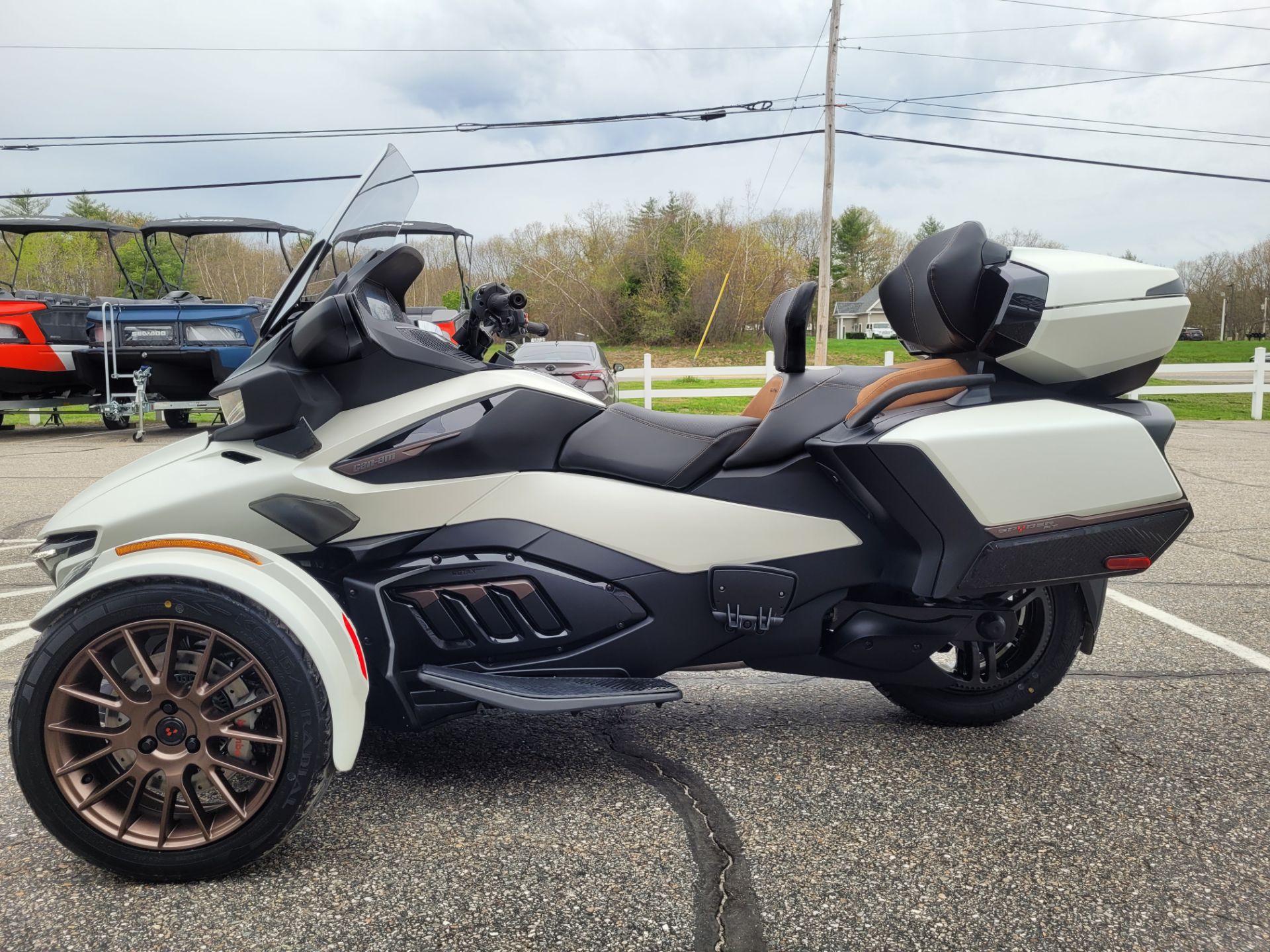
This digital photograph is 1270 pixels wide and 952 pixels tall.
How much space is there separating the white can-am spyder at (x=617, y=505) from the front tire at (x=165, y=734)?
4 cm

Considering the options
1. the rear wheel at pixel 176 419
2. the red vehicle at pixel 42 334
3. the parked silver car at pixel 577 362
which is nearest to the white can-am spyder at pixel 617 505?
the parked silver car at pixel 577 362

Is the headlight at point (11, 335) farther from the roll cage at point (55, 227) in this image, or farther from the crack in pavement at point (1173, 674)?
the crack in pavement at point (1173, 674)


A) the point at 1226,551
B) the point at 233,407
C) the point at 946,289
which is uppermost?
the point at 946,289

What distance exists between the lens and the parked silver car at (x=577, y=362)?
1068 centimetres

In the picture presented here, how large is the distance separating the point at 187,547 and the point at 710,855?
1.56m

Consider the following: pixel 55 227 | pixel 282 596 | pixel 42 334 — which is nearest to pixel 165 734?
pixel 282 596

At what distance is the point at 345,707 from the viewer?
85.0 inches

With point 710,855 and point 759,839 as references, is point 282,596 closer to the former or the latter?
point 710,855

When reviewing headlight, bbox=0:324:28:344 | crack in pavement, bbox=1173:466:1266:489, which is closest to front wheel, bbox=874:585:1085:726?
crack in pavement, bbox=1173:466:1266:489

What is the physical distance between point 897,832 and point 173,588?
1.97 meters

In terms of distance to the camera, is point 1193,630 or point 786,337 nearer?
point 786,337

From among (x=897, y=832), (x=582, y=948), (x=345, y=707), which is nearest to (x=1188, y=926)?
(x=897, y=832)

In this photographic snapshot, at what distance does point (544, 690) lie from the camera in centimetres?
238

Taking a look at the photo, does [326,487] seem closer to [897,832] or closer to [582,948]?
[582,948]
